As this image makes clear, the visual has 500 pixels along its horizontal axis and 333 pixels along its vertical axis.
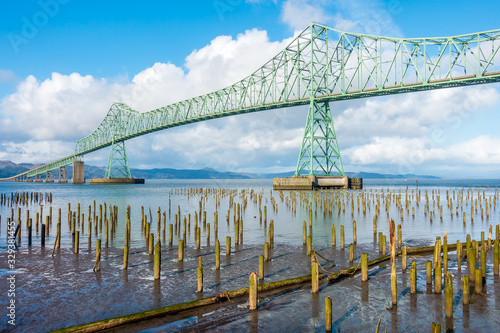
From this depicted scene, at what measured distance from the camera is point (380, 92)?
53.1 meters

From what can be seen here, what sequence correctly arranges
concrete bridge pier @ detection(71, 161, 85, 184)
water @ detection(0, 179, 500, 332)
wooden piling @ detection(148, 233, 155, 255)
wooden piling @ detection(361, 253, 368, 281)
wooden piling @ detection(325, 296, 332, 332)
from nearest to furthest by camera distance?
wooden piling @ detection(325, 296, 332, 332)
water @ detection(0, 179, 500, 332)
wooden piling @ detection(361, 253, 368, 281)
wooden piling @ detection(148, 233, 155, 255)
concrete bridge pier @ detection(71, 161, 85, 184)

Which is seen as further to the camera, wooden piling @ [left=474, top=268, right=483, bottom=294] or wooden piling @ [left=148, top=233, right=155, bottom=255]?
wooden piling @ [left=148, top=233, right=155, bottom=255]

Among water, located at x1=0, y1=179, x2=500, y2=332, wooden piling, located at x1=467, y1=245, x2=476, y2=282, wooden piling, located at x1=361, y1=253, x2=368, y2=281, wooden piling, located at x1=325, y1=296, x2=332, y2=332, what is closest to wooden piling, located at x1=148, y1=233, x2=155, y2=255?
water, located at x1=0, y1=179, x2=500, y2=332

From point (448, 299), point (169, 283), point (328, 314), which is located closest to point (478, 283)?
point (448, 299)

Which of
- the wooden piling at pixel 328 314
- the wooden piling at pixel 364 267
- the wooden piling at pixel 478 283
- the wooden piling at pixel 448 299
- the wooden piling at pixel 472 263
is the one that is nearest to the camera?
the wooden piling at pixel 328 314

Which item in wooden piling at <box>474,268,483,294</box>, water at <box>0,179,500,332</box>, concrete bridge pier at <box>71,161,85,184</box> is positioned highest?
concrete bridge pier at <box>71,161,85,184</box>

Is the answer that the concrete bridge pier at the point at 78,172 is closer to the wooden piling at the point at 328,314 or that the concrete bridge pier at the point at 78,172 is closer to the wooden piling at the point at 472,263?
the wooden piling at the point at 472,263

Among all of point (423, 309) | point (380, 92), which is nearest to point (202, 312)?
point (423, 309)

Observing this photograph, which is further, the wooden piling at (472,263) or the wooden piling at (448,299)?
the wooden piling at (472,263)

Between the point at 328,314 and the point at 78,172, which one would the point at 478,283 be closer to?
the point at 328,314

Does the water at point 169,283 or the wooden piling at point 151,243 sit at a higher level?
the wooden piling at point 151,243

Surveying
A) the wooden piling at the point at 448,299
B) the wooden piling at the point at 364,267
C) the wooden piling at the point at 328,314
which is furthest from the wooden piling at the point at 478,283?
the wooden piling at the point at 328,314

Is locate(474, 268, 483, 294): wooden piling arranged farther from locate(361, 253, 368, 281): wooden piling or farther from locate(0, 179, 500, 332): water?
locate(361, 253, 368, 281): wooden piling

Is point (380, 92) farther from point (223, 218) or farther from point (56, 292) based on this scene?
point (56, 292)
